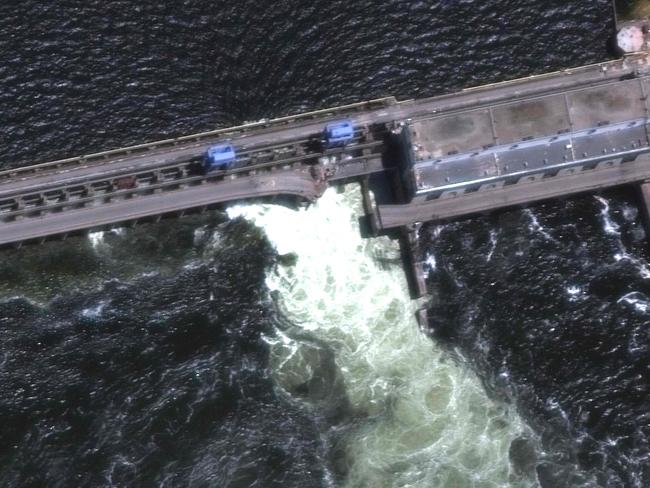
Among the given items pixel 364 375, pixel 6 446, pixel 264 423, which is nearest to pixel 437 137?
pixel 364 375

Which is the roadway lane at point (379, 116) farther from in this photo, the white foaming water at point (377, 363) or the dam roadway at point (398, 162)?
the white foaming water at point (377, 363)

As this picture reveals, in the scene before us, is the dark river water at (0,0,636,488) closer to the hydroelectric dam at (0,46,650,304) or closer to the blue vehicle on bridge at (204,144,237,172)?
the hydroelectric dam at (0,46,650,304)

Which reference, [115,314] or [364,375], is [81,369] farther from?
[364,375]

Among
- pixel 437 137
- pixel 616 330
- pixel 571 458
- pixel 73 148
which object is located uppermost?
pixel 73 148

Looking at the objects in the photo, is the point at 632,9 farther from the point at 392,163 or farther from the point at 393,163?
the point at 392,163

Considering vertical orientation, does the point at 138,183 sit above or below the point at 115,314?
above

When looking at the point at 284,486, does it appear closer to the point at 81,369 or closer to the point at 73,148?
the point at 81,369

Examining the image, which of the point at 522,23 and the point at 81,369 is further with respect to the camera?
the point at 522,23
